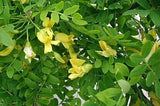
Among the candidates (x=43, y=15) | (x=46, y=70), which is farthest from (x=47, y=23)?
(x=46, y=70)

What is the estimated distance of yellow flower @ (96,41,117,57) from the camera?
542 millimetres

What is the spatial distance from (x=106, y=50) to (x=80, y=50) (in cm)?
10

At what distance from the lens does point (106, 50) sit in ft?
1.80

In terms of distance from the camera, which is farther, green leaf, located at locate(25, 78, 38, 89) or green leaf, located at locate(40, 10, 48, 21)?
green leaf, located at locate(25, 78, 38, 89)

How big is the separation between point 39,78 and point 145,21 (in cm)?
25

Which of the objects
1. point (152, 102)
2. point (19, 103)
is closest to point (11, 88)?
point (19, 103)

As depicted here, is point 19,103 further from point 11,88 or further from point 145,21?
point 145,21

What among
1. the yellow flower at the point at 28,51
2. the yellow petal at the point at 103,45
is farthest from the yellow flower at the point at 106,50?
the yellow flower at the point at 28,51

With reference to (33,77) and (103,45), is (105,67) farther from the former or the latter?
(33,77)

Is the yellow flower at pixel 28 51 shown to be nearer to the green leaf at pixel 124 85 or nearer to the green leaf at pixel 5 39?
the green leaf at pixel 5 39

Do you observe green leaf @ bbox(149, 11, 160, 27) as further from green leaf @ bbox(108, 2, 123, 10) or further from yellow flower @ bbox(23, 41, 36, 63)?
yellow flower @ bbox(23, 41, 36, 63)

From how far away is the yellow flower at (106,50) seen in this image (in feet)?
1.78

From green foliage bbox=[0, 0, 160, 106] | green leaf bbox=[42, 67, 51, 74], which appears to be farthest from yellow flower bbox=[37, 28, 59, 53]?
green leaf bbox=[42, 67, 51, 74]

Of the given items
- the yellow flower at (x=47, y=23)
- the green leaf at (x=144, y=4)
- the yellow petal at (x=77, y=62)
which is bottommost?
the yellow petal at (x=77, y=62)
